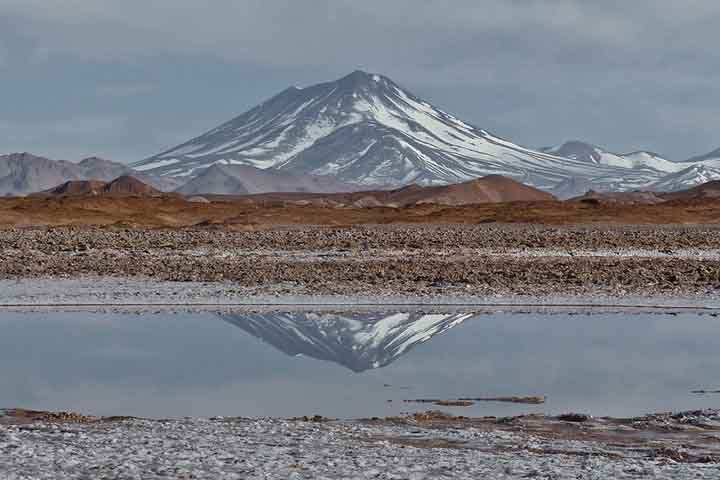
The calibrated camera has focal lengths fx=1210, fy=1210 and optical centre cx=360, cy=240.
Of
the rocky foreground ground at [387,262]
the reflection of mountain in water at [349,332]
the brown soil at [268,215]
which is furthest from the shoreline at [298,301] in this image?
the brown soil at [268,215]

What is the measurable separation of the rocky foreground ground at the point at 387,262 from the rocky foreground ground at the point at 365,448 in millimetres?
14027

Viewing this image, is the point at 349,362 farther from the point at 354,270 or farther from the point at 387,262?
the point at 387,262

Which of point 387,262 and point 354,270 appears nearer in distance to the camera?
point 354,270

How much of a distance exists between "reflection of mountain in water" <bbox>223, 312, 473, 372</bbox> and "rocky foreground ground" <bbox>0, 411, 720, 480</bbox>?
4.74 metres

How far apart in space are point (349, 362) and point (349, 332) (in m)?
3.24

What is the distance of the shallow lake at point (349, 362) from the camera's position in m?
13.0

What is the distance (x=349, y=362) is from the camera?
16.4 meters

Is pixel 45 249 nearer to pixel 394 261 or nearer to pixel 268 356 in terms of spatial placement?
pixel 394 261

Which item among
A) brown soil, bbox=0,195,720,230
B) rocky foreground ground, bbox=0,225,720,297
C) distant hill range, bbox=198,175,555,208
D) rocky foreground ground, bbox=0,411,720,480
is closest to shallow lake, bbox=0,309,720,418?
rocky foreground ground, bbox=0,411,720,480

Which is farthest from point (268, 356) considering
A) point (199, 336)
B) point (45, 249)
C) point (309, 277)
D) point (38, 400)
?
point (45, 249)

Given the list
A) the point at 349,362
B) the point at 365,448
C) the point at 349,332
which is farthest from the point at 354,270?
the point at 365,448

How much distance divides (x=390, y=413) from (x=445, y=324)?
8545 mm

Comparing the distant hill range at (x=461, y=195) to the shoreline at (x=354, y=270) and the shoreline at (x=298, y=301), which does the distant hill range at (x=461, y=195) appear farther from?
the shoreline at (x=298, y=301)

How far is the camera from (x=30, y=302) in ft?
81.0
